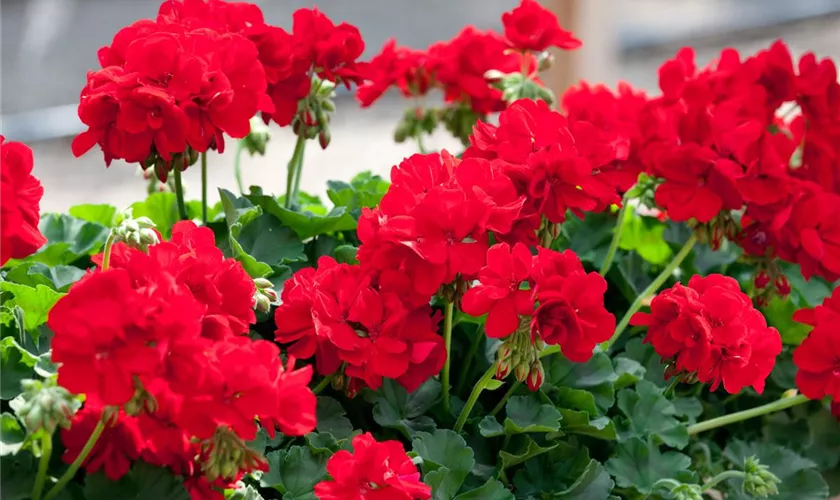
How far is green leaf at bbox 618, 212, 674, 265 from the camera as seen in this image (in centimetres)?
118

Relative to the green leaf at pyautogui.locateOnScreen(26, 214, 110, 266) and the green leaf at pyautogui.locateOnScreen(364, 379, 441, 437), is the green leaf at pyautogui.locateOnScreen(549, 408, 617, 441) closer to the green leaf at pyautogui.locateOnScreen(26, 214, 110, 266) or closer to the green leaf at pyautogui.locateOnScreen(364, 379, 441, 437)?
the green leaf at pyautogui.locateOnScreen(364, 379, 441, 437)

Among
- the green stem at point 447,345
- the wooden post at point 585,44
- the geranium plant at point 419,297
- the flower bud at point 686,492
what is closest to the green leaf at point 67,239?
the geranium plant at point 419,297

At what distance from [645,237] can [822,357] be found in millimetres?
372

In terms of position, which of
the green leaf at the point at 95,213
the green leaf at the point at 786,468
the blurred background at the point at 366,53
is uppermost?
the green leaf at the point at 95,213

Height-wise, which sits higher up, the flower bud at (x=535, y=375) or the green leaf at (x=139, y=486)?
the flower bud at (x=535, y=375)

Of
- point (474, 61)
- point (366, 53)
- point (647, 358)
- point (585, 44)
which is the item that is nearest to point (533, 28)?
point (474, 61)

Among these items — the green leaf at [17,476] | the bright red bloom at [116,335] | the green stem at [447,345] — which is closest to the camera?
the bright red bloom at [116,335]

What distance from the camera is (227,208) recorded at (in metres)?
0.89

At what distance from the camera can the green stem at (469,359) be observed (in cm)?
87

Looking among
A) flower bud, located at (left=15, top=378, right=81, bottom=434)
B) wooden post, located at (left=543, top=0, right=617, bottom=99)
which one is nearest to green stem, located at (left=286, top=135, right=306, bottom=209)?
flower bud, located at (left=15, top=378, right=81, bottom=434)

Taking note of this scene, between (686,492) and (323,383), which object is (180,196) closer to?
(323,383)

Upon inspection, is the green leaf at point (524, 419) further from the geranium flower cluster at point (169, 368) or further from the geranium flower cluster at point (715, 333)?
the geranium flower cluster at point (169, 368)

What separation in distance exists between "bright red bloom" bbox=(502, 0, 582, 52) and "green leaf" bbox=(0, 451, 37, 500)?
667mm

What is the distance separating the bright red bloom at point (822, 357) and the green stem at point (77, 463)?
0.58 m
